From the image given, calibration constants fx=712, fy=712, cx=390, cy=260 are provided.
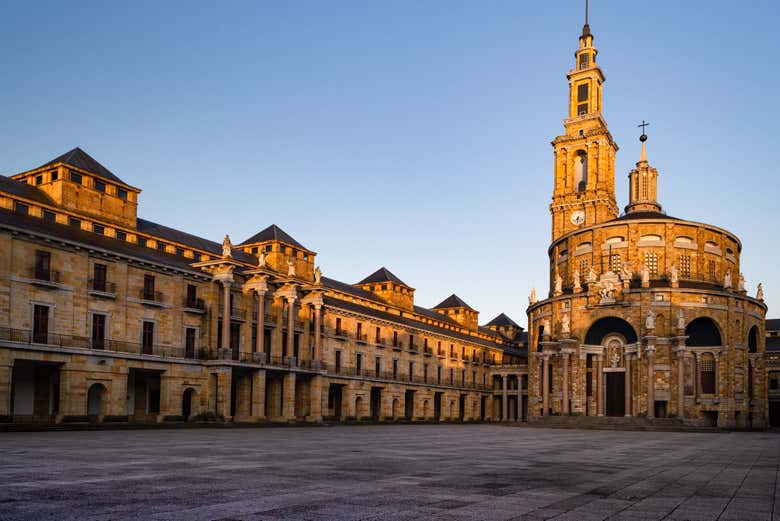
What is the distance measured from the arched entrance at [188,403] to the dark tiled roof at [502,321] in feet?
261

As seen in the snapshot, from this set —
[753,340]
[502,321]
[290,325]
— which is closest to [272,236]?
[290,325]

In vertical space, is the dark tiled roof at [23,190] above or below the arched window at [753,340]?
above

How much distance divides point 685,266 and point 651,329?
8493mm

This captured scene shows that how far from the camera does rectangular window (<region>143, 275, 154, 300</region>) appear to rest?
46000 millimetres

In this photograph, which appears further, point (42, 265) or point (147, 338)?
point (147, 338)

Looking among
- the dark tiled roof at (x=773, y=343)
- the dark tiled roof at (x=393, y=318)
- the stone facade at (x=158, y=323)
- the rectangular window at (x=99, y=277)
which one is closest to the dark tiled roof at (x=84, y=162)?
the stone facade at (x=158, y=323)

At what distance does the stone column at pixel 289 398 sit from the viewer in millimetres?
56500

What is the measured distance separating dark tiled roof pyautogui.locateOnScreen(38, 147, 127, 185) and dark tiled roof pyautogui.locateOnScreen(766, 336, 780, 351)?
82.7 metres

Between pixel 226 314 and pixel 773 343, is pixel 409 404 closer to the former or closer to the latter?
pixel 226 314

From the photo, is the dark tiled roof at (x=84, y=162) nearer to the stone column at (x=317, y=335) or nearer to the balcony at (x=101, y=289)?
the balcony at (x=101, y=289)

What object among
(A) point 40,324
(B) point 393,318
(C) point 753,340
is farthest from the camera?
(B) point 393,318

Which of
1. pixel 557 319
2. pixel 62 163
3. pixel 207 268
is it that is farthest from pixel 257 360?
pixel 557 319

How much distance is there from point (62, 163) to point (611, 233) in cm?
4786

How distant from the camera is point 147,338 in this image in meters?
46.0
